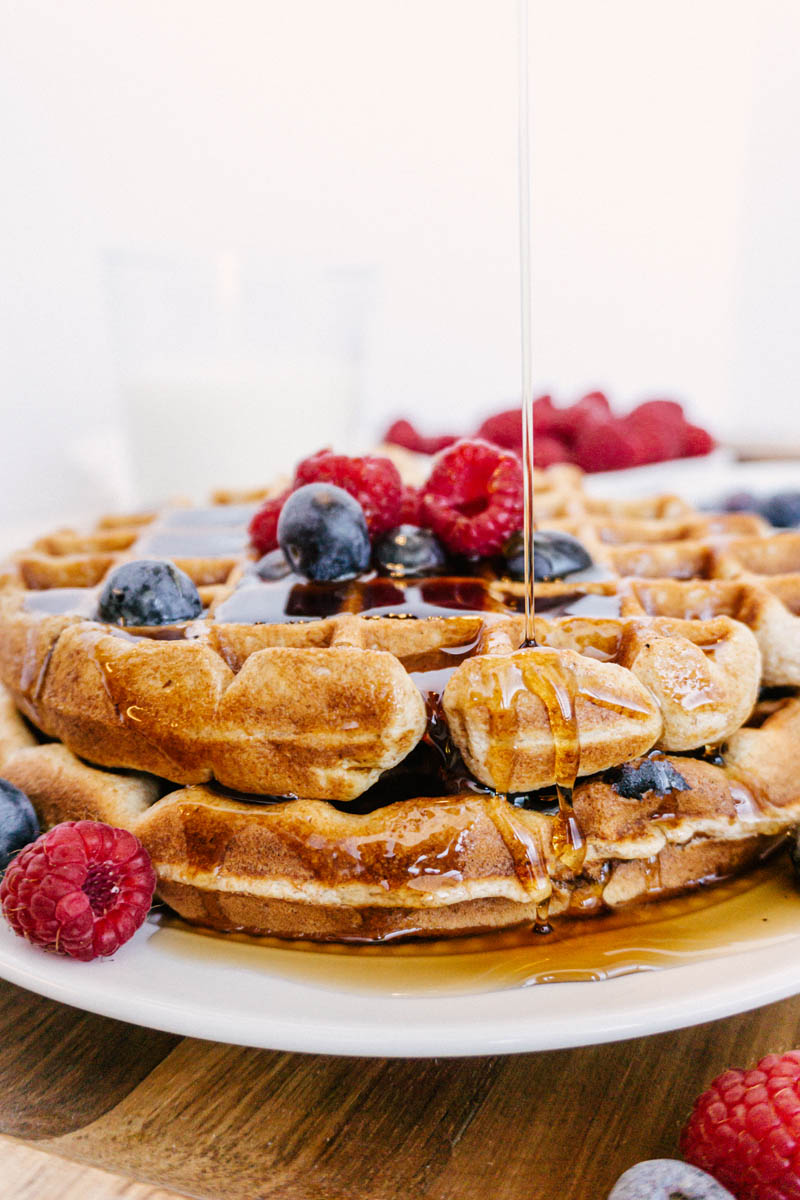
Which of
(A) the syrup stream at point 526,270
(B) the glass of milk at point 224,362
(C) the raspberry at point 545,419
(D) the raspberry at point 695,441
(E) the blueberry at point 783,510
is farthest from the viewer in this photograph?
(B) the glass of milk at point 224,362

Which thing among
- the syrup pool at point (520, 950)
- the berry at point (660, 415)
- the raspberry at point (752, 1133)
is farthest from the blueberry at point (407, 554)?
the berry at point (660, 415)

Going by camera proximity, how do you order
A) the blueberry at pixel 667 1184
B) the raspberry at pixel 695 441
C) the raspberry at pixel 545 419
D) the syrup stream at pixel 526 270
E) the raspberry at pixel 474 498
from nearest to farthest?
the blueberry at pixel 667 1184 → the syrup stream at pixel 526 270 → the raspberry at pixel 474 498 → the raspberry at pixel 545 419 → the raspberry at pixel 695 441

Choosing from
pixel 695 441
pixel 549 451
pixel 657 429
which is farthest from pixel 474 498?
pixel 695 441

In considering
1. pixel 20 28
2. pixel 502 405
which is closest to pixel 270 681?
pixel 20 28

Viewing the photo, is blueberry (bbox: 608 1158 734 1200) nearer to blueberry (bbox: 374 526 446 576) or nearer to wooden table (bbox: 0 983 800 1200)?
wooden table (bbox: 0 983 800 1200)

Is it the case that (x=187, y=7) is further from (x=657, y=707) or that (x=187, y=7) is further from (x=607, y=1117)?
(x=607, y=1117)

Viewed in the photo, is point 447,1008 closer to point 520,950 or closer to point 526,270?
point 520,950

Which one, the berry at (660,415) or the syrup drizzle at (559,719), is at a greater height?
the berry at (660,415)

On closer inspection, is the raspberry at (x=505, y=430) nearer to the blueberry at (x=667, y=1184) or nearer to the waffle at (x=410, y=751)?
the waffle at (x=410, y=751)
